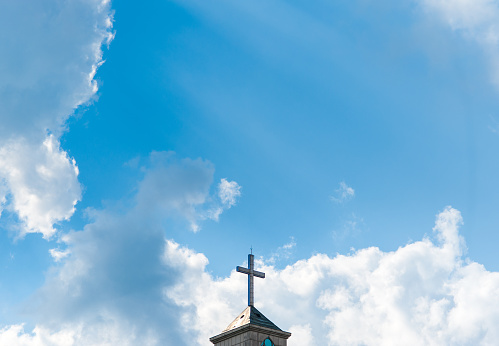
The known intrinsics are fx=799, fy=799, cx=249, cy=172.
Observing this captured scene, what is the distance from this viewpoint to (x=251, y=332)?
199 ft

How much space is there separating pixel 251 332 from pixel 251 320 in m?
1.11

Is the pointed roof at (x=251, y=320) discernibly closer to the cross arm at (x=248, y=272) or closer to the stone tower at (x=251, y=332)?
the stone tower at (x=251, y=332)

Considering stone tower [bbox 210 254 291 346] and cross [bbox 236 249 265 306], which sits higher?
cross [bbox 236 249 265 306]

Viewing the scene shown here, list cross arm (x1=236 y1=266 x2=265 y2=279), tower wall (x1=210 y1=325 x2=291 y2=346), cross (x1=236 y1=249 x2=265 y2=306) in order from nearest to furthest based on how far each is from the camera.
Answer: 1. tower wall (x1=210 y1=325 x2=291 y2=346)
2. cross (x1=236 y1=249 x2=265 y2=306)
3. cross arm (x1=236 y1=266 x2=265 y2=279)

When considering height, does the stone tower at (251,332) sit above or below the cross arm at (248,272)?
below

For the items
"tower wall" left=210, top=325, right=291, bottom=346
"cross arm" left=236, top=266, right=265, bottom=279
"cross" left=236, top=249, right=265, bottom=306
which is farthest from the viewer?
"cross arm" left=236, top=266, right=265, bottom=279

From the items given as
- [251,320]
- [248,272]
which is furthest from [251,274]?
[251,320]

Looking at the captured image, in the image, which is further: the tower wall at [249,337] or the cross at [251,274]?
the cross at [251,274]

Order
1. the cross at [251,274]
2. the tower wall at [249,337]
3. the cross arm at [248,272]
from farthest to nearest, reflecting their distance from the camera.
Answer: the cross arm at [248,272], the cross at [251,274], the tower wall at [249,337]

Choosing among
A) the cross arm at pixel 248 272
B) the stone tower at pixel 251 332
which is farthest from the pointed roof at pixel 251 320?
the cross arm at pixel 248 272

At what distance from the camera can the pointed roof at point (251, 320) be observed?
61750 millimetres

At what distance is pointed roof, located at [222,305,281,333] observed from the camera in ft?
203

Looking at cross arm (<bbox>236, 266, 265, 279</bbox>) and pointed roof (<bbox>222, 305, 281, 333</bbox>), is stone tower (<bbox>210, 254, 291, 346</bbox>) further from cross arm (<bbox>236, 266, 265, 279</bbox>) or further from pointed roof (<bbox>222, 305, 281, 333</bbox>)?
cross arm (<bbox>236, 266, 265, 279</bbox>)

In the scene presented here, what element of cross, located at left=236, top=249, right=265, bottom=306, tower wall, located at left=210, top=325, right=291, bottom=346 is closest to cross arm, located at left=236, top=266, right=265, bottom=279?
cross, located at left=236, top=249, right=265, bottom=306
